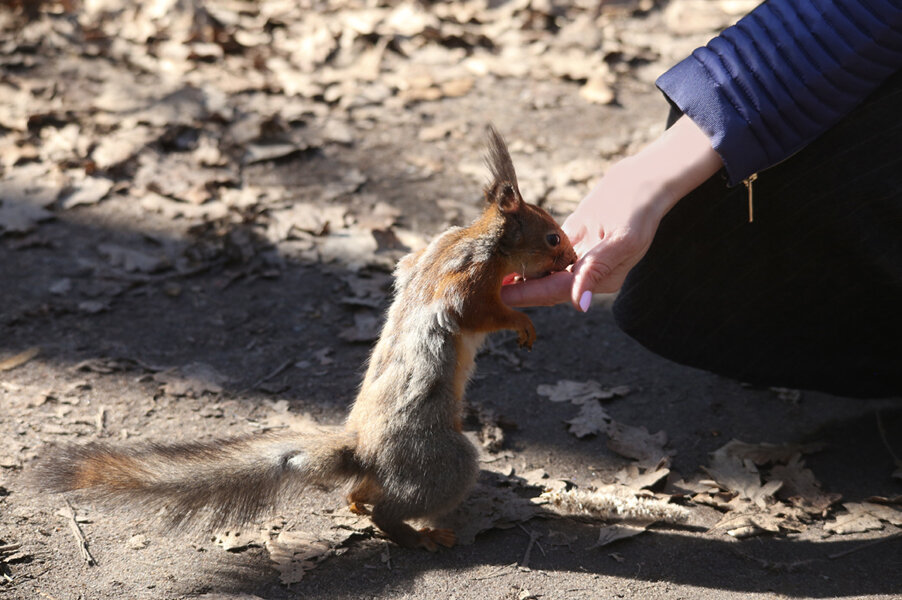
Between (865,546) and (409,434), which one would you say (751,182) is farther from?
(409,434)

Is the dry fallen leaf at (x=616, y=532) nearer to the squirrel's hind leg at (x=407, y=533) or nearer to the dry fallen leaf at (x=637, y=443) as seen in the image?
the dry fallen leaf at (x=637, y=443)

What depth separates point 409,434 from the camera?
2561 millimetres

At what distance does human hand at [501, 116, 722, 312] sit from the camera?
2.41m

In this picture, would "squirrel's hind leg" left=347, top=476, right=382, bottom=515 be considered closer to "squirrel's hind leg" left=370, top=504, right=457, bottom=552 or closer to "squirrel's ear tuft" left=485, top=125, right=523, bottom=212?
"squirrel's hind leg" left=370, top=504, right=457, bottom=552

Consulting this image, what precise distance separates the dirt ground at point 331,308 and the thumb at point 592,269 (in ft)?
2.61

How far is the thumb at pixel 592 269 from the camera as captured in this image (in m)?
2.39

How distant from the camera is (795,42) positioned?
2.41 meters

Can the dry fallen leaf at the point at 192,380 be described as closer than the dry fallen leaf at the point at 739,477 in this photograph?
No

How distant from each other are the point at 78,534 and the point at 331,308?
1583mm

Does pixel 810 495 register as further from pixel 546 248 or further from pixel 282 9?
pixel 282 9

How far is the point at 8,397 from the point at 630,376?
2.34m

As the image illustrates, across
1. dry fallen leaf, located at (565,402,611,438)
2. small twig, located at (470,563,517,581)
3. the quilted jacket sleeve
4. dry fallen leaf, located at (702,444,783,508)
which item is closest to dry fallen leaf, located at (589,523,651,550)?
small twig, located at (470,563,517,581)

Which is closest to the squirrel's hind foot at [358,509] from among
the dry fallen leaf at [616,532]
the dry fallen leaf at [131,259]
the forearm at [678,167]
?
the dry fallen leaf at [616,532]

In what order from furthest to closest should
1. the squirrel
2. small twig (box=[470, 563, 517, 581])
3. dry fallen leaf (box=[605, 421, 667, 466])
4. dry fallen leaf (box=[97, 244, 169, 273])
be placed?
dry fallen leaf (box=[97, 244, 169, 273]), dry fallen leaf (box=[605, 421, 667, 466]), small twig (box=[470, 563, 517, 581]), the squirrel
